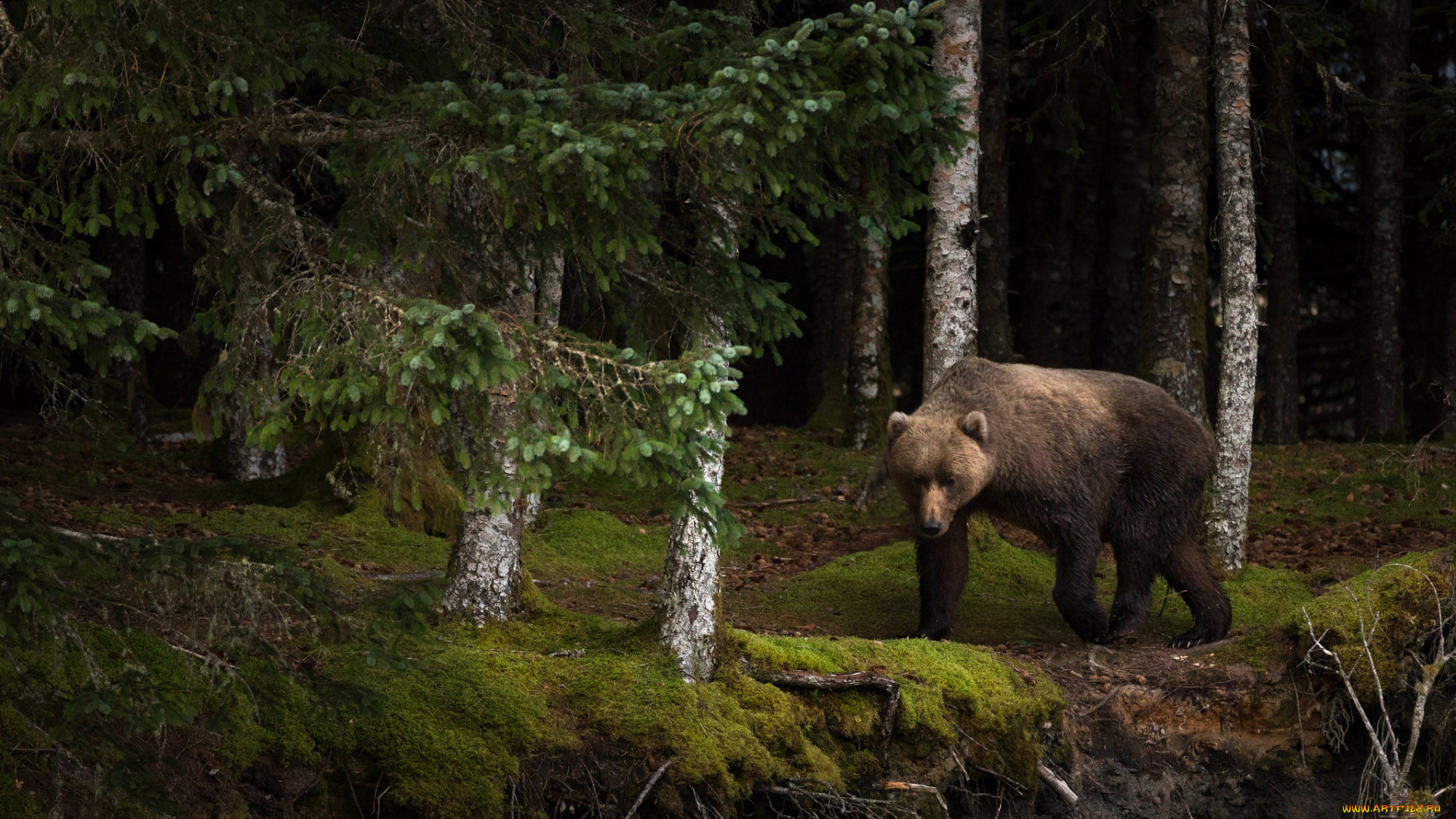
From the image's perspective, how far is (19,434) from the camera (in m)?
16.0

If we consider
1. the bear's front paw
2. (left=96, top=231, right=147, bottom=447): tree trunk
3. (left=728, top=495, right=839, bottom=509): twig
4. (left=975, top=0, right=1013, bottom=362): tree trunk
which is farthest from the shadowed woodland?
(left=96, top=231, right=147, bottom=447): tree trunk

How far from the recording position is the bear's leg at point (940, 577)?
370 inches

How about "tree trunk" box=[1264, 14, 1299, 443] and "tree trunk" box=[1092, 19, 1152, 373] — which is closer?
"tree trunk" box=[1264, 14, 1299, 443]

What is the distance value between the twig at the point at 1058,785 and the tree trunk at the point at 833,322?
861cm

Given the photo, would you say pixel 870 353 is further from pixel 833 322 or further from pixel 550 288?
pixel 550 288

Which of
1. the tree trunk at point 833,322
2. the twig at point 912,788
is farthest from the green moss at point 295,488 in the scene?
the tree trunk at point 833,322

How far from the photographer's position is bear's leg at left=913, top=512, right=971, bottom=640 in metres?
9.40

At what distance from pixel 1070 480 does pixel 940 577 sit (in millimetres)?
1210

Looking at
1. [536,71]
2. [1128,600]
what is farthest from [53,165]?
[1128,600]

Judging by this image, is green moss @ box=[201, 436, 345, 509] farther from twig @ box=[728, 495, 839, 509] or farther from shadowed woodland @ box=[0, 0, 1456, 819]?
twig @ box=[728, 495, 839, 509]

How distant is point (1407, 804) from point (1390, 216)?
13167 mm

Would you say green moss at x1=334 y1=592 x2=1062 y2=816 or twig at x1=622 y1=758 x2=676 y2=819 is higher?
green moss at x1=334 y1=592 x2=1062 y2=816

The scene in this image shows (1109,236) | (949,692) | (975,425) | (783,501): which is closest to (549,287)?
(975,425)

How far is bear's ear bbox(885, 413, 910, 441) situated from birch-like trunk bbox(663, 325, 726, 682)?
226cm
